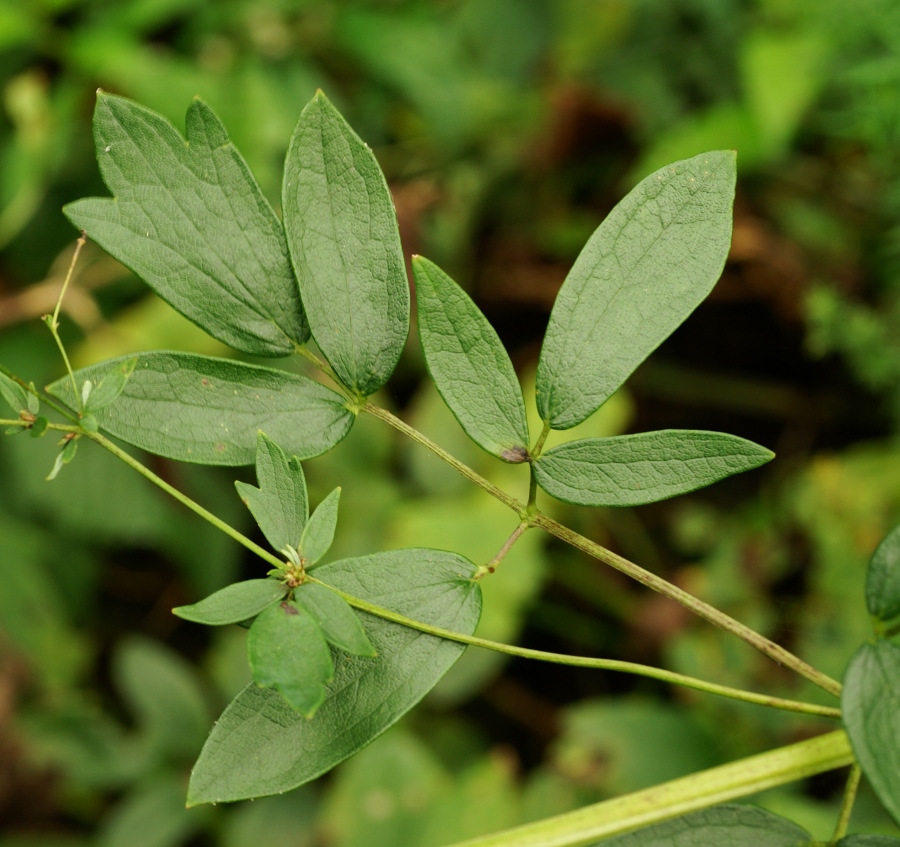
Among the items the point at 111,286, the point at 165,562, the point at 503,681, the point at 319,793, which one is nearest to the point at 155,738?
the point at 319,793

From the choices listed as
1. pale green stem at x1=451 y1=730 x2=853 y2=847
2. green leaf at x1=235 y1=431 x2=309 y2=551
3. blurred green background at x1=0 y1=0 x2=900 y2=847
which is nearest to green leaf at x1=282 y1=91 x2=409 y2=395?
green leaf at x1=235 y1=431 x2=309 y2=551

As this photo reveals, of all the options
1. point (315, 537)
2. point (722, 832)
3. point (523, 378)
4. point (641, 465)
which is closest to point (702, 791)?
point (722, 832)

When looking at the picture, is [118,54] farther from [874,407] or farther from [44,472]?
[874,407]

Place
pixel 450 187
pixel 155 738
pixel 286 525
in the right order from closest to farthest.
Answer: pixel 286 525 < pixel 155 738 < pixel 450 187

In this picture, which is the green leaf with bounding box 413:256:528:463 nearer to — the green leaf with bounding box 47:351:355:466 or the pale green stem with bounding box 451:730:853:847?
the green leaf with bounding box 47:351:355:466

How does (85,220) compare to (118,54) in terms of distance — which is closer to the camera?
(85,220)

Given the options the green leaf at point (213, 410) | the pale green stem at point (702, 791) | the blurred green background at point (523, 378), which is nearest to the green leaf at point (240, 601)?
the green leaf at point (213, 410)
